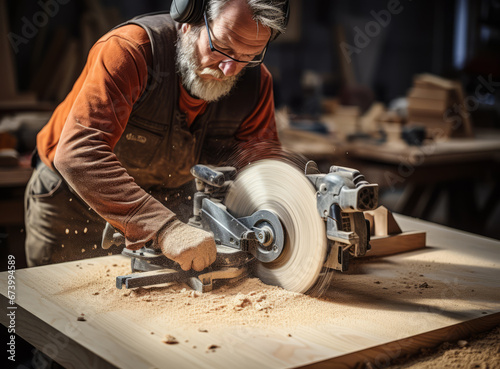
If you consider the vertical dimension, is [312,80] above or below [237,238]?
above

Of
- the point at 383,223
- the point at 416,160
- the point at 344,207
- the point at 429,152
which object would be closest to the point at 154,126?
the point at 344,207

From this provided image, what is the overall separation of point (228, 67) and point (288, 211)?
A: 54 centimetres

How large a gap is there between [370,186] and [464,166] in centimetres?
390

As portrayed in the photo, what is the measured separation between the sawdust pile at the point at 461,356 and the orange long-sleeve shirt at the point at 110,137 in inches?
33.6

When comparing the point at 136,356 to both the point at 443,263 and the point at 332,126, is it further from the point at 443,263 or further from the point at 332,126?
the point at 332,126

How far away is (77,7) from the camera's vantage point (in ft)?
20.5

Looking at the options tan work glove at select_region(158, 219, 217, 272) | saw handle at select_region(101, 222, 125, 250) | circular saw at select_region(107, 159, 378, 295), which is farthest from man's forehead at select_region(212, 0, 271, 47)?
saw handle at select_region(101, 222, 125, 250)

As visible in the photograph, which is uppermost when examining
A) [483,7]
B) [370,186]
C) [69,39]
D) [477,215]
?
[483,7]

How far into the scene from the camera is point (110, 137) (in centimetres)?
197

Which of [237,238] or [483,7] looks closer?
[237,238]

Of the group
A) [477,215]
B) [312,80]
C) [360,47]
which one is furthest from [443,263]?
[360,47]

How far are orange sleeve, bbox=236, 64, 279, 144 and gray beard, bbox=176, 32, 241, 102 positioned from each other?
196 mm

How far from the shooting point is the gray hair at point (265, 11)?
6.29 feet

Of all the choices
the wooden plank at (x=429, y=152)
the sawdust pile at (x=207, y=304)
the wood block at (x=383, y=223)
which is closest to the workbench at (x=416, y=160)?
the wooden plank at (x=429, y=152)
